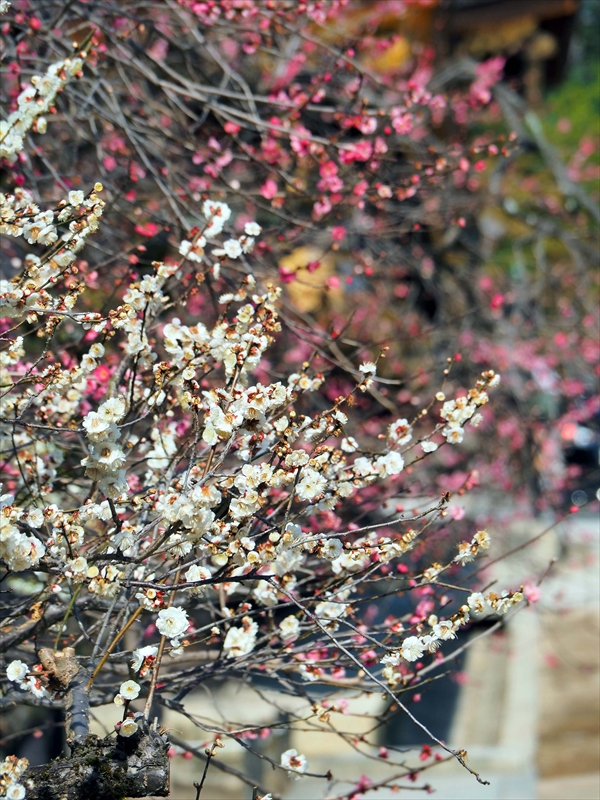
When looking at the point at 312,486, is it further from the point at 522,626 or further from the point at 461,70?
the point at 522,626

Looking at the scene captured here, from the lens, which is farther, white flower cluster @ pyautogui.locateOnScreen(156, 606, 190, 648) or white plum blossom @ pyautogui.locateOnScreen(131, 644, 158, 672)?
white plum blossom @ pyautogui.locateOnScreen(131, 644, 158, 672)

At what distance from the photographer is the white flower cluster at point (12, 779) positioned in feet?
7.69

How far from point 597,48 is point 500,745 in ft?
70.6

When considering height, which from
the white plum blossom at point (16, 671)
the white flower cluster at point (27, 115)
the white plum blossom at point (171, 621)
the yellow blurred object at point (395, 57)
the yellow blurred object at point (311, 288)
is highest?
the yellow blurred object at point (395, 57)

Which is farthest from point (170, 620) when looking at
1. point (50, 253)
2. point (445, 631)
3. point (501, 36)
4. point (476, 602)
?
point (501, 36)

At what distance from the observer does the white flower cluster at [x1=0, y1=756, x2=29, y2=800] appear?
2.34 m

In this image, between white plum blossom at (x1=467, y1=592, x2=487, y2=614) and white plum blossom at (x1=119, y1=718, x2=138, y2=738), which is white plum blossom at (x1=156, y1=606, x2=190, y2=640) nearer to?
white plum blossom at (x1=119, y1=718, x2=138, y2=738)

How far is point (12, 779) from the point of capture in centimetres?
238

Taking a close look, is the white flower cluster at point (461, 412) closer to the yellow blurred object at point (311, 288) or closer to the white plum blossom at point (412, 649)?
the white plum blossom at point (412, 649)

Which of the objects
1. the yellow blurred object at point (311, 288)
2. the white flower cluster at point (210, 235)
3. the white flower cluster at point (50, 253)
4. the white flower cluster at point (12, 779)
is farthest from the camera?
the yellow blurred object at point (311, 288)

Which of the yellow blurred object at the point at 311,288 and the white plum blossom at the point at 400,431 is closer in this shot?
the white plum blossom at the point at 400,431

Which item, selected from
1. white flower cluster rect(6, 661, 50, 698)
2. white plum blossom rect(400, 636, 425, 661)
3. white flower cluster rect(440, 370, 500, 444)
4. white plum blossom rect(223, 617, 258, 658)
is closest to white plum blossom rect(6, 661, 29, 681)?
white flower cluster rect(6, 661, 50, 698)

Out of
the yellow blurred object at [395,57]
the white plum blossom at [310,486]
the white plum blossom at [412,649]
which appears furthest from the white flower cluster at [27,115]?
the yellow blurred object at [395,57]

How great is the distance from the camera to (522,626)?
1101 centimetres
